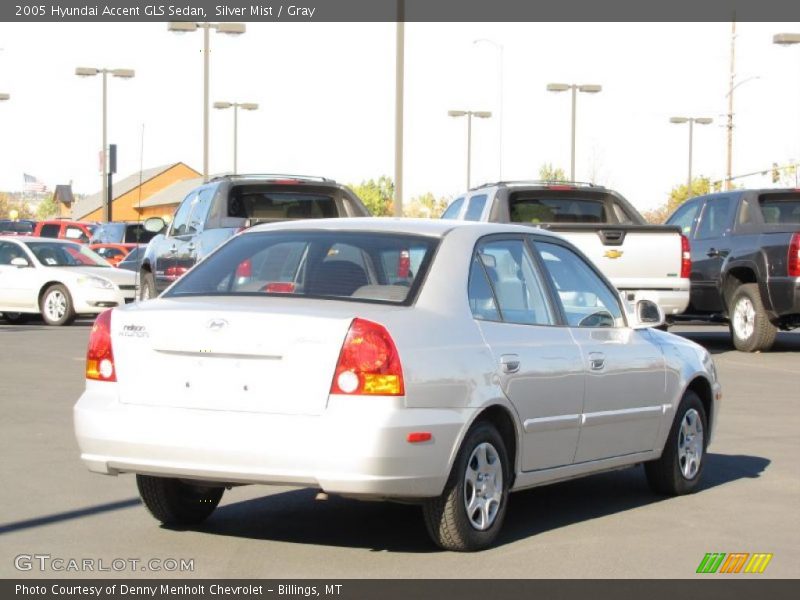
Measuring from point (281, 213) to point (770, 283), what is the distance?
6.38 meters

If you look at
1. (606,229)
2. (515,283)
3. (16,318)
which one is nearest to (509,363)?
(515,283)

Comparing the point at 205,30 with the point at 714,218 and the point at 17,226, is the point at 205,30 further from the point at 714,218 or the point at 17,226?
the point at 714,218

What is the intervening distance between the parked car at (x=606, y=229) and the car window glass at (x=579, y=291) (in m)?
7.90

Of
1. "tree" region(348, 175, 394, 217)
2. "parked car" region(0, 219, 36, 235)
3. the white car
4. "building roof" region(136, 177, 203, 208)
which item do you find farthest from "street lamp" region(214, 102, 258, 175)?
"tree" region(348, 175, 394, 217)

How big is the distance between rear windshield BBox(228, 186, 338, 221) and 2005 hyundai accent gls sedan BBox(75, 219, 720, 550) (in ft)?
35.0

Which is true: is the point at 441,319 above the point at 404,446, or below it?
above

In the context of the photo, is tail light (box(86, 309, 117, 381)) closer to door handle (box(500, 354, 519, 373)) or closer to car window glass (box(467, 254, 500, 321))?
car window glass (box(467, 254, 500, 321))

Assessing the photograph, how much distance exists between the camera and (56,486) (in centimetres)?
904

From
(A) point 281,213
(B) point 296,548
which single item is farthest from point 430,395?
(A) point 281,213

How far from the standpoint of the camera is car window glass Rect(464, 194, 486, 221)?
61.2 feet

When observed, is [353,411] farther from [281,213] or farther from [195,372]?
[281,213]

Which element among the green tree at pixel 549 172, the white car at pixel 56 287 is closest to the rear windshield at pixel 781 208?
the white car at pixel 56 287

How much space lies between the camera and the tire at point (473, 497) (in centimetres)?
705

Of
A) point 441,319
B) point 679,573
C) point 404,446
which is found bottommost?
point 679,573
